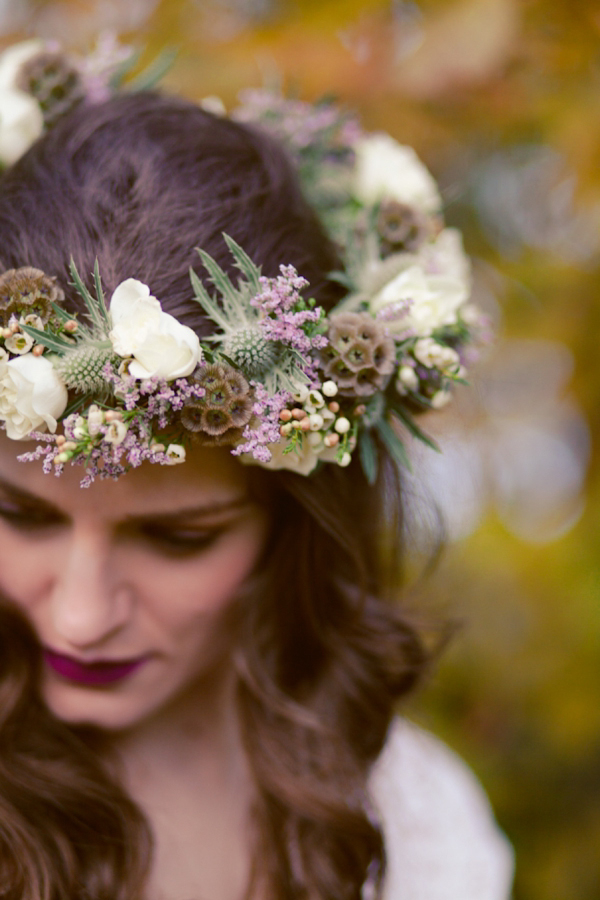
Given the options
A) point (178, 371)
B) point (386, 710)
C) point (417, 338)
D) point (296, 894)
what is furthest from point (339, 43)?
point (296, 894)

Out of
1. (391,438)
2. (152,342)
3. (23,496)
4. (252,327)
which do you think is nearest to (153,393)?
(152,342)

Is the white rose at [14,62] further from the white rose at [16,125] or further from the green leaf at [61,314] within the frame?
the green leaf at [61,314]

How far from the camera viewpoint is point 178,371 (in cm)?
94

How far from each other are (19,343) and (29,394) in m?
0.07

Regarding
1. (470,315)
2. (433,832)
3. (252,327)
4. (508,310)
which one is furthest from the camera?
(508,310)

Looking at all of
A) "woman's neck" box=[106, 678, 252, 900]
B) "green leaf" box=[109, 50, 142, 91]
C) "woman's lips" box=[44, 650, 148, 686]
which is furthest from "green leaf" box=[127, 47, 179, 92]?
"woman's neck" box=[106, 678, 252, 900]

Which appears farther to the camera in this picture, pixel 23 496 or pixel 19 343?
pixel 23 496

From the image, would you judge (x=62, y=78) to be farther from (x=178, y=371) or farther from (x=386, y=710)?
(x=386, y=710)

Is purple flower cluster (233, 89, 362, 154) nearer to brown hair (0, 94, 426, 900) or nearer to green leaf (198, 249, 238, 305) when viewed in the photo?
brown hair (0, 94, 426, 900)

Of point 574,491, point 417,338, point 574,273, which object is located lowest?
point 574,491

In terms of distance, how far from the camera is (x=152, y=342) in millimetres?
919

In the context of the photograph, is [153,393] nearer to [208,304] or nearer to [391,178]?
[208,304]

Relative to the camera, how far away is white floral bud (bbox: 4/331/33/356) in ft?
3.11

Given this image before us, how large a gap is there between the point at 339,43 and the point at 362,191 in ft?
1.79
